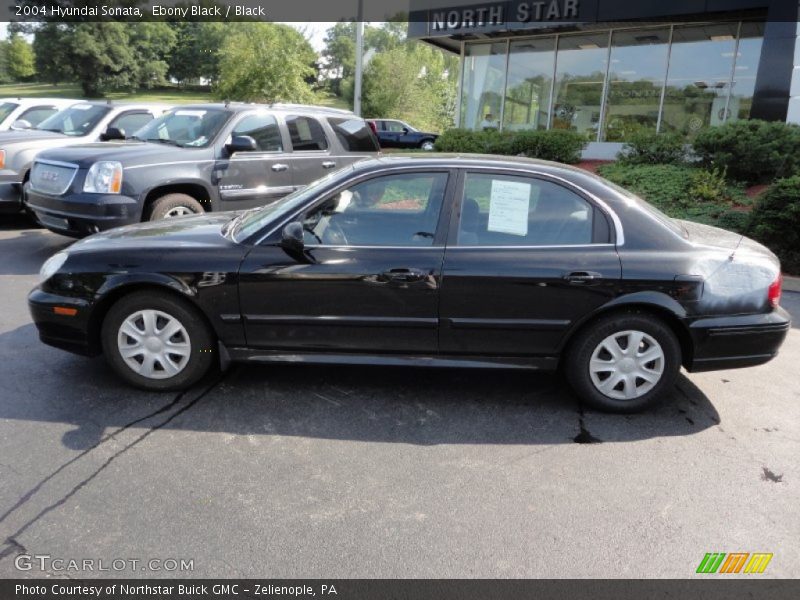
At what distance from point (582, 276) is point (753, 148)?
7.76m

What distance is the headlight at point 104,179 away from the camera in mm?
6777

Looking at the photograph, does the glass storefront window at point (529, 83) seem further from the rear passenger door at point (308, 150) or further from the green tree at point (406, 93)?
the green tree at point (406, 93)

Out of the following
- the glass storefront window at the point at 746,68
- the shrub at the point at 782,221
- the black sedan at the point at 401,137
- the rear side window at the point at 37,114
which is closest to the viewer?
the shrub at the point at 782,221

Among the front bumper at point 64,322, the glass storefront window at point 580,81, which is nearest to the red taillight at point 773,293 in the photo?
the front bumper at point 64,322

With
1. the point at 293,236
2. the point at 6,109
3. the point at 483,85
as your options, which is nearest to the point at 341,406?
the point at 293,236

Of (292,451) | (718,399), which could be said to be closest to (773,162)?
(718,399)

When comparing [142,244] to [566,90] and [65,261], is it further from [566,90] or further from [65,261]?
[566,90]

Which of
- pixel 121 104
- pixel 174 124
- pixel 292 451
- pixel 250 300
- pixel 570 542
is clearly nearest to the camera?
pixel 570 542

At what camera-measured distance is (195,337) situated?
13.1ft

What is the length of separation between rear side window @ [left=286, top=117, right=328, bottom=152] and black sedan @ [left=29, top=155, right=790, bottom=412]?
4436mm

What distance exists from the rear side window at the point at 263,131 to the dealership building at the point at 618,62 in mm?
9604

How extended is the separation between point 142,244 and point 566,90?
15.5 m

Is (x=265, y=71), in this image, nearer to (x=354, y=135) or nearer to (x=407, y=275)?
(x=354, y=135)

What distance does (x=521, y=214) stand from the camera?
3.97 m
